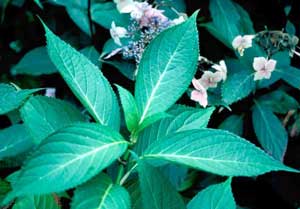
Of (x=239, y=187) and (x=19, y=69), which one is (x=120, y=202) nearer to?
(x=19, y=69)

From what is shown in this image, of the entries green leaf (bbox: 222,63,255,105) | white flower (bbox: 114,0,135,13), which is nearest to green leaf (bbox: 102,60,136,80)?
white flower (bbox: 114,0,135,13)

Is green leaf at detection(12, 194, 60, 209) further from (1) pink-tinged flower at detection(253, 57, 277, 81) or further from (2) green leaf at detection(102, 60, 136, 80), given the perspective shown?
(1) pink-tinged flower at detection(253, 57, 277, 81)

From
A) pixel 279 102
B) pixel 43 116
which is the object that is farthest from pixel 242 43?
pixel 43 116

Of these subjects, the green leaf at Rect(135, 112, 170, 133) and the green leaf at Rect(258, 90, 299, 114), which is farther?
the green leaf at Rect(258, 90, 299, 114)

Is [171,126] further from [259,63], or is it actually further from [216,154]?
[259,63]

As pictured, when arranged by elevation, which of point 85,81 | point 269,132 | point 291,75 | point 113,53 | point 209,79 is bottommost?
point 269,132

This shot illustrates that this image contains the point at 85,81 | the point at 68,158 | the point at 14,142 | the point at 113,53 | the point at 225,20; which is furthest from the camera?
the point at 225,20
